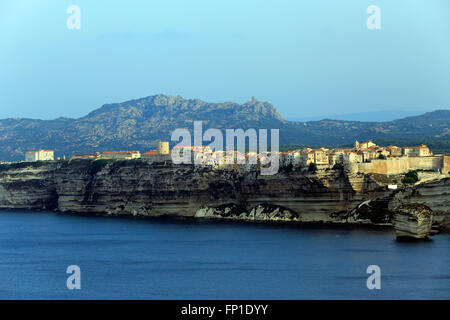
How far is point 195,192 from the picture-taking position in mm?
81625

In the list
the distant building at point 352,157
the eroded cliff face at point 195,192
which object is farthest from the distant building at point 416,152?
the eroded cliff face at point 195,192

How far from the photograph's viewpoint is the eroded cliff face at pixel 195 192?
6844 cm

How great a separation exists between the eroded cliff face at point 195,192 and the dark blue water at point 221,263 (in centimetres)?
545

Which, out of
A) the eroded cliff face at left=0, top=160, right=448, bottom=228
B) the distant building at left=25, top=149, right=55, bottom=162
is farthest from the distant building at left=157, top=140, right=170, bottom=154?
the distant building at left=25, top=149, right=55, bottom=162

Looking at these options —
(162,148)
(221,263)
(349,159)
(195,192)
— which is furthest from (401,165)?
(162,148)

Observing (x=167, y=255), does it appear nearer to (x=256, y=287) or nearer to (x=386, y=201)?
(x=256, y=287)

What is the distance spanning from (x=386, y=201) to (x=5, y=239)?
31.6 metres

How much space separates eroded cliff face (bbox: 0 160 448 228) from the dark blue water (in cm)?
545

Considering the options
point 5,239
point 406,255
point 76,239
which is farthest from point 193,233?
point 406,255

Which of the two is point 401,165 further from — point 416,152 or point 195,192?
point 195,192

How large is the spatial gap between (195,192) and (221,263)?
33205mm

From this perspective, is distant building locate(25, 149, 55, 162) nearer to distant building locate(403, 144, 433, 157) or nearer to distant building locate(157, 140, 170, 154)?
distant building locate(157, 140, 170, 154)

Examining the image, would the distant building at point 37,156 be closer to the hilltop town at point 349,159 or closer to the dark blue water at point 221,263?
the hilltop town at point 349,159
